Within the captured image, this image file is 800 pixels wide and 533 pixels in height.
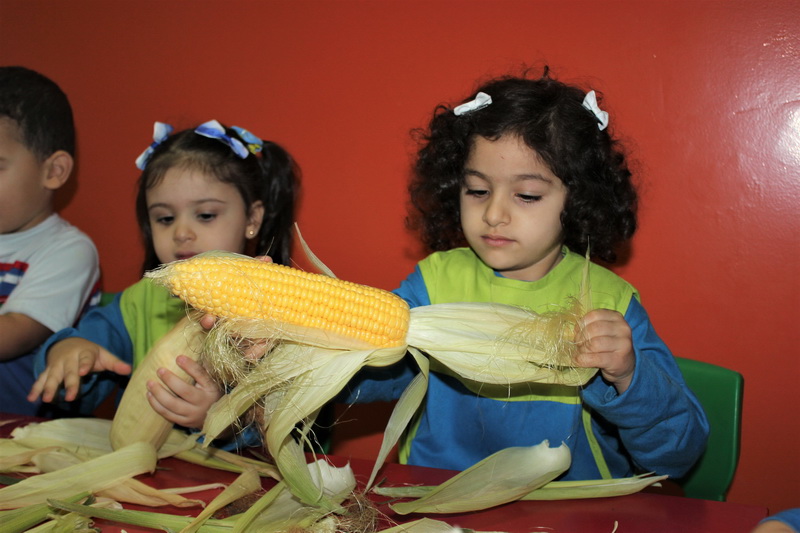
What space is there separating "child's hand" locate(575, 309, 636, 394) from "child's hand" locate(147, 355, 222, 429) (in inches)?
28.8

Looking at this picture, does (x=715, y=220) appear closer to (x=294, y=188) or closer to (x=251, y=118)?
(x=294, y=188)

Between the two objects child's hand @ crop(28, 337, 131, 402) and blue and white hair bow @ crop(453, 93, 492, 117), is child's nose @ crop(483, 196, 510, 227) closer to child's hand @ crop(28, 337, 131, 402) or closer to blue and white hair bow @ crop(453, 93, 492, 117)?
blue and white hair bow @ crop(453, 93, 492, 117)

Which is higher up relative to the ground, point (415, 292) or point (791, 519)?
point (415, 292)

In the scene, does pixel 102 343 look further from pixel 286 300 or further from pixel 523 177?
pixel 523 177

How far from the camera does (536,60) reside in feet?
6.37

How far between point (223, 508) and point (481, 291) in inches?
29.9

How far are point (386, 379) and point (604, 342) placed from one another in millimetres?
565

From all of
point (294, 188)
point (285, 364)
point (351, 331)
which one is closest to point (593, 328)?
point (351, 331)

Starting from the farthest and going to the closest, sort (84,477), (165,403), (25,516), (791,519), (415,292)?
(415,292), (165,403), (84,477), (25,516), (791,519)

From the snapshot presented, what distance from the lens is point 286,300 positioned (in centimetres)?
107

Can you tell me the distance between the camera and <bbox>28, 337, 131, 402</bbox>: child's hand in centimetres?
140

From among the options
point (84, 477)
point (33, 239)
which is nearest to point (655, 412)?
point (84, 477)

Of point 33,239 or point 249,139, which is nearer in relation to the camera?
point 249,139

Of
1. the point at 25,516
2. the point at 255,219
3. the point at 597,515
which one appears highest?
the point at 255,219
